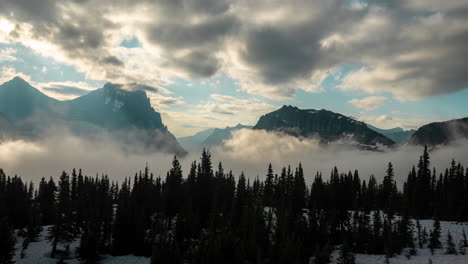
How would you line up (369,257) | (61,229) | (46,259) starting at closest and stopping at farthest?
(369,257) → (46,259) → (61,229)

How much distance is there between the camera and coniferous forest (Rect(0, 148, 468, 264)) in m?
54.0

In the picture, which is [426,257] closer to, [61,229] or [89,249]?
[89,249]

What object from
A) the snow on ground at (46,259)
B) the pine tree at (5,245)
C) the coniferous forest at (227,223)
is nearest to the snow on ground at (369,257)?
the snow on ground at (46,259)

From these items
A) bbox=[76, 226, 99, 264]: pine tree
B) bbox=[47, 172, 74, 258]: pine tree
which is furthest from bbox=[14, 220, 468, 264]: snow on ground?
bbox=[47, 172, 74, 258]: pine tree

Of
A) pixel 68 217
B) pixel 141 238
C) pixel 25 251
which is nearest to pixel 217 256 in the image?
pixel 141 238

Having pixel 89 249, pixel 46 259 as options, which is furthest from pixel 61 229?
pixel 89 249

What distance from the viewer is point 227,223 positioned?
62562 millimetres

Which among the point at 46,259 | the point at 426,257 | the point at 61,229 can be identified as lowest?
the point at 46,259

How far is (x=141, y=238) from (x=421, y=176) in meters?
90.9

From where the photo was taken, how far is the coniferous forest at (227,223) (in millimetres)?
53969

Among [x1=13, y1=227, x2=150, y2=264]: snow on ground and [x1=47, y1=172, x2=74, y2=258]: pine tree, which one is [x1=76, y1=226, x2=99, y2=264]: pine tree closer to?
[x1=13, y1=227, x2=150, y2=264]: snow on ground

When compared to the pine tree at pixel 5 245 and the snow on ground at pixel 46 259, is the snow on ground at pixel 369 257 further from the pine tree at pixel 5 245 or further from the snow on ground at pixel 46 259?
the pine tree at pixel 5 245

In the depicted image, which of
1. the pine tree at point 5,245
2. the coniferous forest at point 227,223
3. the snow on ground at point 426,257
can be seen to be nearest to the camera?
the pine tree at point 5,245

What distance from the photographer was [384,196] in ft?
369
